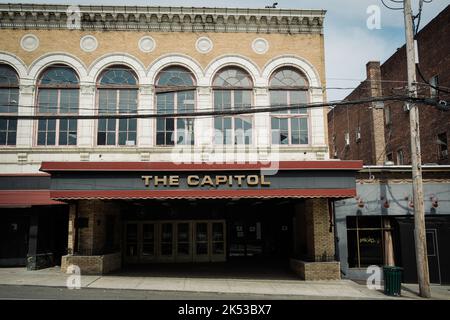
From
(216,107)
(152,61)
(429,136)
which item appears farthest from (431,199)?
(152,61)

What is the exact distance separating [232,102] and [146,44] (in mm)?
4821

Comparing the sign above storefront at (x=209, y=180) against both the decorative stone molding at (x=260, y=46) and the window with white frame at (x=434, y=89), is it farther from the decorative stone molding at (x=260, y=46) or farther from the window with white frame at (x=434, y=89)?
the window with white frame at (x=434, y=89)

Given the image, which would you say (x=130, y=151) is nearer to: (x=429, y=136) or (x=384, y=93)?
(x=429, y=136)

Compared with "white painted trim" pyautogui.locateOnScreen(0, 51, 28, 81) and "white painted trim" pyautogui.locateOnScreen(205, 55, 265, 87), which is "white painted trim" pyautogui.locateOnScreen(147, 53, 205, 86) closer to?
"white painted trim" pyautogui.locateOnScreen(205, 55, 265, 87)

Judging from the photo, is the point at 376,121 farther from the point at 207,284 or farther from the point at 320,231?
the point at 207,284

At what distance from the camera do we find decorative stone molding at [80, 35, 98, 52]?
770 inches

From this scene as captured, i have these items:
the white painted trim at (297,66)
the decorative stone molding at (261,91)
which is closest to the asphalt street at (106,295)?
the decorative stone molding at (261,91)

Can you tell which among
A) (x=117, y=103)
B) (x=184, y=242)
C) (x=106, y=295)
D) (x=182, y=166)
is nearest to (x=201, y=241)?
(x=184, y=242)

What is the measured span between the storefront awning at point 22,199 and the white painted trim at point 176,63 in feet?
23.2

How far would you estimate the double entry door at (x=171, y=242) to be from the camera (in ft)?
75.0

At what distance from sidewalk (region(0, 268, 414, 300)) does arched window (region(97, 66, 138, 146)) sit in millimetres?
6024

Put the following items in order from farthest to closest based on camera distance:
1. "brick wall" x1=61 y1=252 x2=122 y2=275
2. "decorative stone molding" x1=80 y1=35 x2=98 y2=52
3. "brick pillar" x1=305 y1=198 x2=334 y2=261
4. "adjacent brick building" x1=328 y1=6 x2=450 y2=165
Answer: "adjacent brick building" x1=328 y1=6 x2=450 y2=165 < "decorative stone molding" x1=80 y1=35 x2=98 y2=52 < "brick pillar" x1=305 y1=198 x2=334 y2=261 < "brick wall" x1=61 y1=252 x2=122 y2=275

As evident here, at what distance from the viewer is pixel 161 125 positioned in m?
19.5

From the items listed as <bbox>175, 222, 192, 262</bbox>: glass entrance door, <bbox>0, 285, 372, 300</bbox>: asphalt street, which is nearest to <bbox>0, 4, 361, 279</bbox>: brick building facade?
<bbox>0, 285, 372, 300</bbox>: asphalt street
